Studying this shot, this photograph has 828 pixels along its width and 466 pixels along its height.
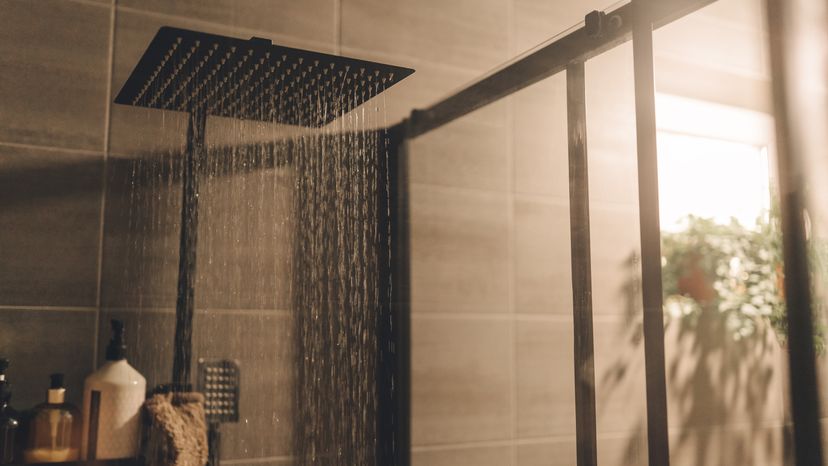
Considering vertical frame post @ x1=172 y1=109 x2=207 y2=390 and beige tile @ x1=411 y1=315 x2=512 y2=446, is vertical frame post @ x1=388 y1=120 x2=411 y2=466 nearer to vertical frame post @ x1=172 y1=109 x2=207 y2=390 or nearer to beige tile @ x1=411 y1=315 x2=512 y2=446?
beige tile @ x1=411 y1=315 x2=512 y2=446

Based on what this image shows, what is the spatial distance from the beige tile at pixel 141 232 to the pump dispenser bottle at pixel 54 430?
19 centimetres

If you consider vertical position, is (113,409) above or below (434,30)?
below

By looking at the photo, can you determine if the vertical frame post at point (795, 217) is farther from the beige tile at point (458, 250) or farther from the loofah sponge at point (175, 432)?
the loofah sponge at point (175, 432)

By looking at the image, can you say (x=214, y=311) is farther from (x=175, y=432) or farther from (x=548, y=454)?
(x=548, y=454)

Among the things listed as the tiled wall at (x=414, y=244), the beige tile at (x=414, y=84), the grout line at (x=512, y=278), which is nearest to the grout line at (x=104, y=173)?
the tiled wall at (x=414, y=244)

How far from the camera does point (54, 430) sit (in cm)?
99

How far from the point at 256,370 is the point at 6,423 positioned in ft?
1.28

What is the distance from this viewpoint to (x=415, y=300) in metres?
1.40

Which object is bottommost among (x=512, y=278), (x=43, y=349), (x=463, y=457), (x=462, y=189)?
(x=463, y=457)

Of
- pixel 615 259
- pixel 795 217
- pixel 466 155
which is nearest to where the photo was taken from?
pixel 795 217

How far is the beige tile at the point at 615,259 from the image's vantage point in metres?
0.93

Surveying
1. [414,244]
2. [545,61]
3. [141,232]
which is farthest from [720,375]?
[141,232]

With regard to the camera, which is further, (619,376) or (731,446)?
(619,376)

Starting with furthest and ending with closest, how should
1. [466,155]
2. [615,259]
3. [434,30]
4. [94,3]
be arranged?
[434,30] < [466,155] < [94,3] < [615,259]
